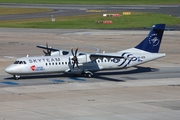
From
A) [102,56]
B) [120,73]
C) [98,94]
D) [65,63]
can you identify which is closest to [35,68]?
[65,63]

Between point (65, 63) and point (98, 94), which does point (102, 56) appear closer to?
point (65, 63)

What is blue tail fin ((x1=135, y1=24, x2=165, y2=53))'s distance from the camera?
57737mm

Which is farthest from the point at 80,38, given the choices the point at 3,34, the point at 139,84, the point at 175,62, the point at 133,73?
the point at 139,84

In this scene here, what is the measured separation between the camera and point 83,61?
54.2 m

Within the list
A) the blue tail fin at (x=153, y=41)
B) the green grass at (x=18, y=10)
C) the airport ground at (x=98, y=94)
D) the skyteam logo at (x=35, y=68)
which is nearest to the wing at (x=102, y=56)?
the airport ground at (x=98, y=94)

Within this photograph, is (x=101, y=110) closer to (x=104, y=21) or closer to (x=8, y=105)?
(x=8, y=105)

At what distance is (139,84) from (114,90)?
172 inches

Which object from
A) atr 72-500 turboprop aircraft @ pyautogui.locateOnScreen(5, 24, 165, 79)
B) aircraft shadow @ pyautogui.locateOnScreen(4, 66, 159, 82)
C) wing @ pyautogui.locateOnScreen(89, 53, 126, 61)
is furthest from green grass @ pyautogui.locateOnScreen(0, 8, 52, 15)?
wing @ pyautogui.locateOnScreen(89, 53, 126, 61)

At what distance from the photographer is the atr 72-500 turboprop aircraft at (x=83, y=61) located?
172 ft

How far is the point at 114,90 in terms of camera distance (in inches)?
1855

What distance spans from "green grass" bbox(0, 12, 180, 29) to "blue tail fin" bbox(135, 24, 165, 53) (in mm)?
51310

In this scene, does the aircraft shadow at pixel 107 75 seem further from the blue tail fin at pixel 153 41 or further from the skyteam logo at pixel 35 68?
the blue tail fin at pixel 153 41

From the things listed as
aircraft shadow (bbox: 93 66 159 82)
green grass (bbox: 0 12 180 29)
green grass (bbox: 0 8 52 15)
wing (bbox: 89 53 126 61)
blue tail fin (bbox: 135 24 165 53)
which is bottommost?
aircraft shadow (bbox: 93 66 159 82)

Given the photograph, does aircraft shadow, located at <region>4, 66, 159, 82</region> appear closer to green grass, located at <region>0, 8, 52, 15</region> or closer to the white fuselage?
the white fuselage
